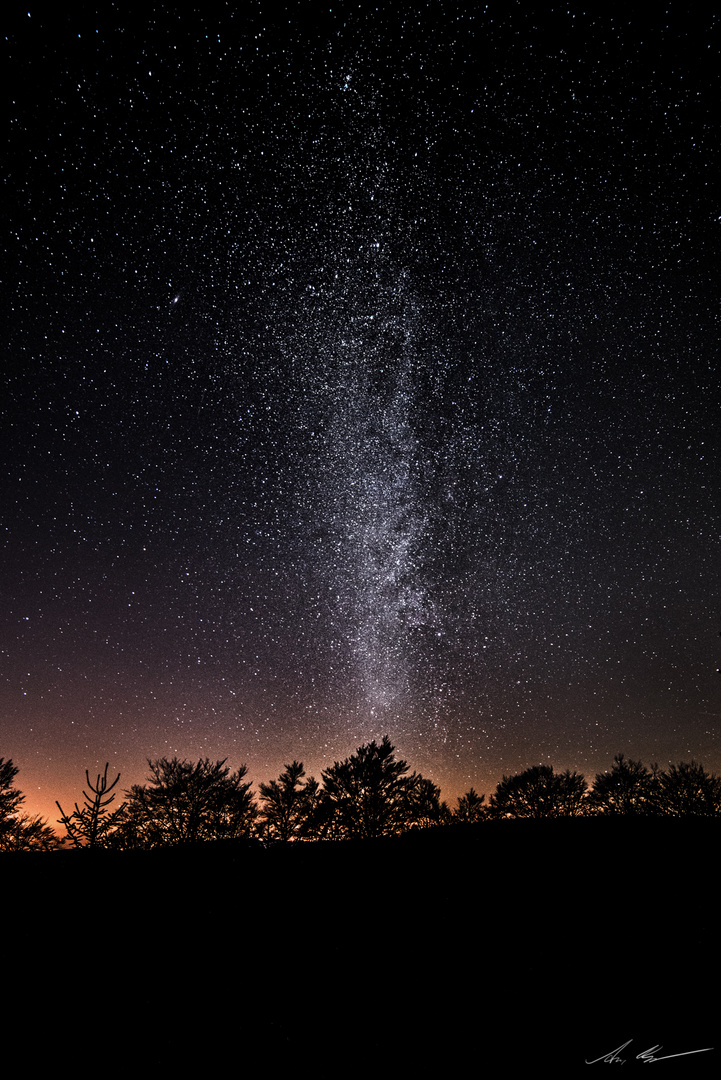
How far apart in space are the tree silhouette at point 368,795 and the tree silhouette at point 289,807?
5.14 feet

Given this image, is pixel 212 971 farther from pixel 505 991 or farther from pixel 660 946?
pixel 660 946

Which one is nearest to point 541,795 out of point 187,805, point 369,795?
point 369,795

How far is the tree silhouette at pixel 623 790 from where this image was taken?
98.4ft

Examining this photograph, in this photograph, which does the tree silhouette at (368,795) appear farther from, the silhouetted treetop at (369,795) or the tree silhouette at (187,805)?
the tree silhouette at (187,805)

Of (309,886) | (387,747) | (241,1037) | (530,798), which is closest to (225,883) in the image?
(309,886)

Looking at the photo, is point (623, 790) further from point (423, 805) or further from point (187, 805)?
point (187, 805)

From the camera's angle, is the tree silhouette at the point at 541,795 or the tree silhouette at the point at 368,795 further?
Result: the tree silhouette at the point at 541,795

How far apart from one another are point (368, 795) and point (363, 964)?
87.3 ft

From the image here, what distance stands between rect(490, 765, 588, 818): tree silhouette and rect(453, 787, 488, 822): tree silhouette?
2015 mm
